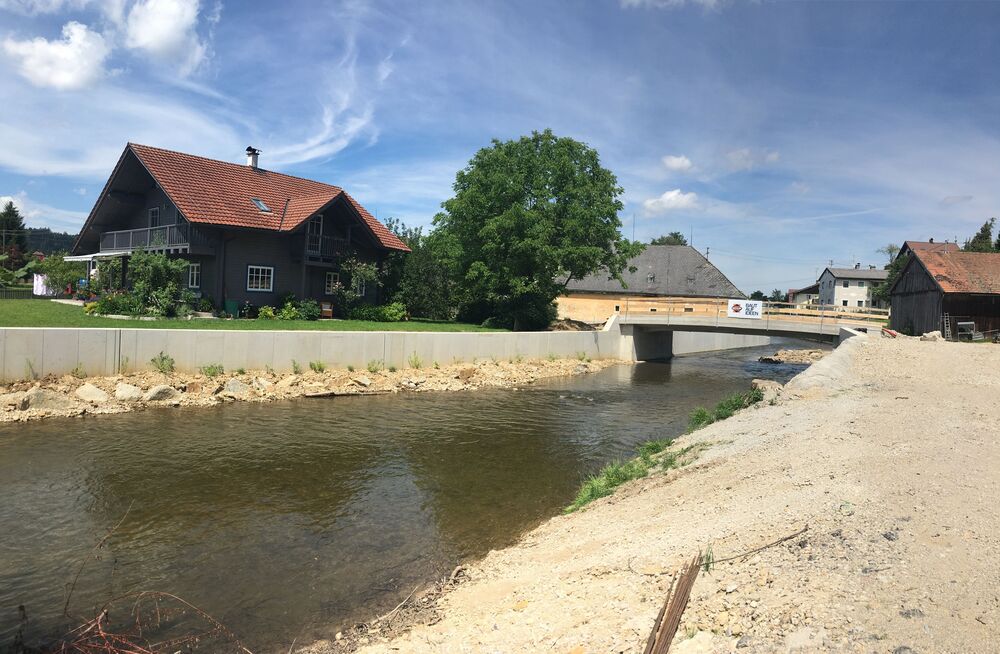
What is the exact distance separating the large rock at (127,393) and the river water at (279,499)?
1006 millimetres

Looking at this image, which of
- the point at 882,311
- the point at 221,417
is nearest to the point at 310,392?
the point at 221,417

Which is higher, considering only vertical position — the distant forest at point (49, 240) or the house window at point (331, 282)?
the distant forest at point (49, 240)

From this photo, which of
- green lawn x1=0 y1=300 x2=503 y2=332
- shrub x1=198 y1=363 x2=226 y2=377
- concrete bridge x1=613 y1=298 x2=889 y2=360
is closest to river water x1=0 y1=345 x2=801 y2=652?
shrub x1=198 y1=363 x2=226 y2=377

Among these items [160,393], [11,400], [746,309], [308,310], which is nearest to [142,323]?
[160,393]

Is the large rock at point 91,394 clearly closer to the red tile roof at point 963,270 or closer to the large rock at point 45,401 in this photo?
the large rock at point 45,401

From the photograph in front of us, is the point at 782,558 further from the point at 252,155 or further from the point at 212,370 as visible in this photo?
the point at 252,155

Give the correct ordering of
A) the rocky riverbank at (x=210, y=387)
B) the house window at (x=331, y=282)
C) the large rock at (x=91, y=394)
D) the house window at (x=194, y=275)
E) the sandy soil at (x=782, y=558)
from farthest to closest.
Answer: the house window at (x=331, y=282) < the house window at (x=194, y=275) < the large rock at (x=91, y=394) < the rocky riverbank at (x=210, y=387) < the sandy soil at (x=782, y=558)

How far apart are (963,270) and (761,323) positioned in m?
10.5

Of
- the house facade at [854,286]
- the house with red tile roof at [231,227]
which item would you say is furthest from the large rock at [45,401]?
the house facade at [854,286]

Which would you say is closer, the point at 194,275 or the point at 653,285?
the point at 194,275

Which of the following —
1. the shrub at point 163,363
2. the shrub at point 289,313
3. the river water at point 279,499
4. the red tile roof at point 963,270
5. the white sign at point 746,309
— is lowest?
the river water at point 279,499

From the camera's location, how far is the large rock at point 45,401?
51.2 feet

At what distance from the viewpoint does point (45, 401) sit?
52.3ft

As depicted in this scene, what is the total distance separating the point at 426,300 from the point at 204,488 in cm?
2468
